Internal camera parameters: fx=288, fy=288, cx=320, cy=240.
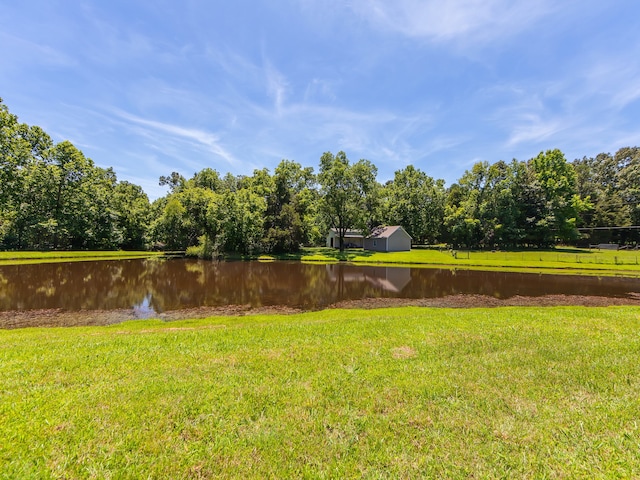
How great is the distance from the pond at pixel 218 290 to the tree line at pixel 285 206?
1889 cm

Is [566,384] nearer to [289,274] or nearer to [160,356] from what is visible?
[160,356]

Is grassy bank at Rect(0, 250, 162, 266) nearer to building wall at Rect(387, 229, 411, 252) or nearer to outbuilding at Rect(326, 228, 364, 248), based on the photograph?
outbuilding at Rect(326, 228, 364, 248)

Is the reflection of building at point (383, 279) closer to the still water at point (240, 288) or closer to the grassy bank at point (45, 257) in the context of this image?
the still water at point (240, 288)

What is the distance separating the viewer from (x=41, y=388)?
4.52m

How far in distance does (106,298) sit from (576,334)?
20249 mm

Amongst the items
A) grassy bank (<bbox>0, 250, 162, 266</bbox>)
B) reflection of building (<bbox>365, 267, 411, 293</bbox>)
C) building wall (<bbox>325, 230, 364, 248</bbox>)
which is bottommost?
reflection of building (<bbox>365, 267, 411, 293</bbox>)

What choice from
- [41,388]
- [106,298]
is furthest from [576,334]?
[106,298]

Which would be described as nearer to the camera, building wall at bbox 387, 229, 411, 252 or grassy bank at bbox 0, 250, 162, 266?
grassy bank at bbox 0, 250, 162, 266

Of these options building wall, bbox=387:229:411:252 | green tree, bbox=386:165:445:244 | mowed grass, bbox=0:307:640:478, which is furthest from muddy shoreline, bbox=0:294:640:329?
green tree, bbox=386:165:445:244

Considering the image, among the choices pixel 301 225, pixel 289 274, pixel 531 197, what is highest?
pixel 531 197

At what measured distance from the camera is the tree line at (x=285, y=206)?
41.3m

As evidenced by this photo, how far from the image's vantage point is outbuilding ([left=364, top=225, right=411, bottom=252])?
48.1 m

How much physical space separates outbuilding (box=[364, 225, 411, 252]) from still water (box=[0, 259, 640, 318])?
2152cm

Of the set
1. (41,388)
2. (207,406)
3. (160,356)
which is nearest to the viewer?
(207,406)
